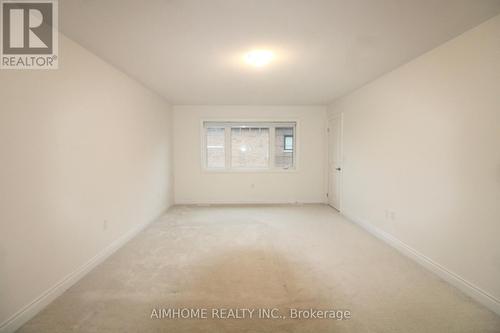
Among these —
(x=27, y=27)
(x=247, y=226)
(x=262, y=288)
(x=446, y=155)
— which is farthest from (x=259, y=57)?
(x=247, y=226)

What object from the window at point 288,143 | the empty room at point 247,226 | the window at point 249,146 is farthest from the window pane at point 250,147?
the empty room at point 247,226

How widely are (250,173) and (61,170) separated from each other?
3.99m

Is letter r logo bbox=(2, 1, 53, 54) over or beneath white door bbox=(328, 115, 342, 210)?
over

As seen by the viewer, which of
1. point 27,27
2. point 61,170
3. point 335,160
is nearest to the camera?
point 27,27

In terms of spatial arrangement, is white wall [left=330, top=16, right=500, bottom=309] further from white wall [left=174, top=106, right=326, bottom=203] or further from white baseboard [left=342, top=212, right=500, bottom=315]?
white wall [left=174, top=106, right=326, bottom=203]

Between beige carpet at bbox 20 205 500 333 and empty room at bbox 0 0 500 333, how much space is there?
0.02 m

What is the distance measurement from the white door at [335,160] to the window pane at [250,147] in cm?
148

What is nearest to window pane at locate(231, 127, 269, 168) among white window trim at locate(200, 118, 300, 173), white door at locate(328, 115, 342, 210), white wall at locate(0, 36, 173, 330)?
white window trim at locate(200, 118, 300, 173)

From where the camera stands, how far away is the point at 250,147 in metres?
5.85

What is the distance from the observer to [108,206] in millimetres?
2947

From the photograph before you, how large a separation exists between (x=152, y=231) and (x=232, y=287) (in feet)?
6.97

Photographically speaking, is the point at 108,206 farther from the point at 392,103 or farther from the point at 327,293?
the point at 392,103

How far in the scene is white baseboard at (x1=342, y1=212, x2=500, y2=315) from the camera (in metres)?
1.96

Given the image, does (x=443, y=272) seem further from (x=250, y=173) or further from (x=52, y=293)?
(x=250, y=173)
